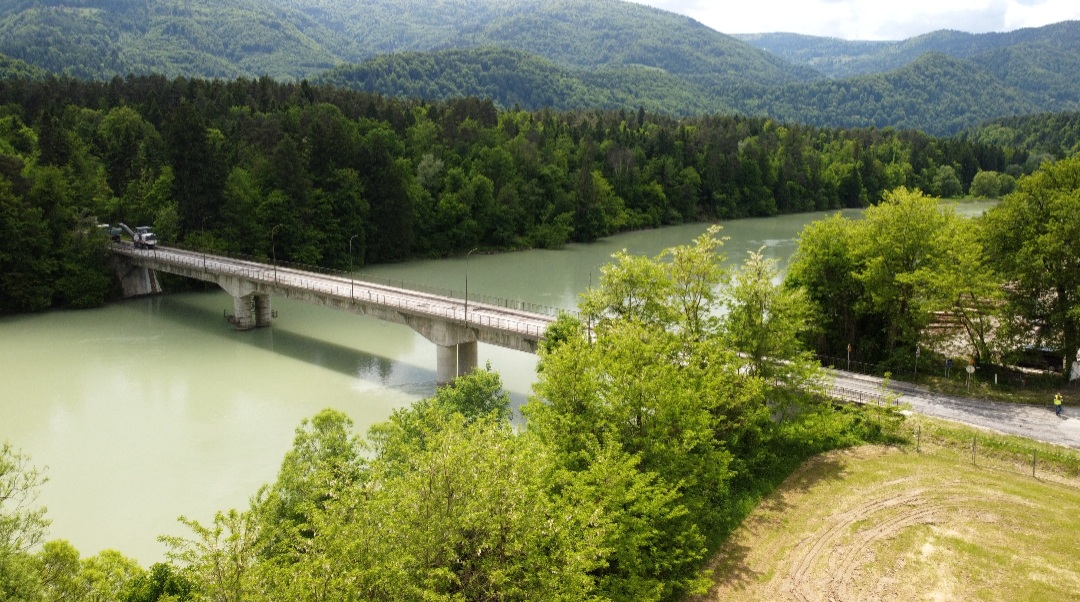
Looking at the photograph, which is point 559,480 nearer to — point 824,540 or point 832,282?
point 824,540

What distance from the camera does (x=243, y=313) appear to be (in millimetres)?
56344

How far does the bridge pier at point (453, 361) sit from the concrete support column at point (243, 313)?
19548 millimetres

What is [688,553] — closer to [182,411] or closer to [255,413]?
[255,413]

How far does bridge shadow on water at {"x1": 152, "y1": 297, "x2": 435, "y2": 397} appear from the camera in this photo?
4381cm

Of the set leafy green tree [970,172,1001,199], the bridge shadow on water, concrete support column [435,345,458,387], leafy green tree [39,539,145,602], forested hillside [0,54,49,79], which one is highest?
forested hillside [0,54,49,79]

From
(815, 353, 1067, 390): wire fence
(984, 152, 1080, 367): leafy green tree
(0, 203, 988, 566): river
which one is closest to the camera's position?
(0, 203, 988, 566): river

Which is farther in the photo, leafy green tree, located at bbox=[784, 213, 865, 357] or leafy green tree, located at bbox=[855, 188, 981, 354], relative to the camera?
leafy green tree, located at bbox=[784, 213, 865, 357]

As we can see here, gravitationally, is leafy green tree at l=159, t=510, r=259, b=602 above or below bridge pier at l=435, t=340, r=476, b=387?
above

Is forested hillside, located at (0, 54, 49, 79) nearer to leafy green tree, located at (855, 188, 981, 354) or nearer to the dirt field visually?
leafy green tree, located at (855, 188, 981, 354)

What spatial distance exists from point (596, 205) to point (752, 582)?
85.5 meters

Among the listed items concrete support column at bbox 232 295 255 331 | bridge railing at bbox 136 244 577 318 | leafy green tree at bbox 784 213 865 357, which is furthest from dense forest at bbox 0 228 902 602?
concrete support column at bbox 232 295 255 331

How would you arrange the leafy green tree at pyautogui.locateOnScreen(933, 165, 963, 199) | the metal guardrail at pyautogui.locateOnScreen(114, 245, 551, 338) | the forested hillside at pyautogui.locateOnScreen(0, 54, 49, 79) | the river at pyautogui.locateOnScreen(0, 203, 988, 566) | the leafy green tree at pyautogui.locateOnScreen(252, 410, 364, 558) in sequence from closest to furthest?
the leafy green tree at pyautogui.locateOnScreen(252, 410, 364, 558), the river at pyautogui.locateOnScreen(0, 203, 988, 566), the metal guardrail at pyautogui.locateOnScreen(114, 245, 551, 338), the forested hillside at pyautogui.locateOnScreen(0, 54, 49, 79), the leafy green tree at pyautogui.locateOnScreen(933, 165, 963, 199)

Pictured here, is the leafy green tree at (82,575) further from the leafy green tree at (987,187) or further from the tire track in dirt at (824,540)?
the leafy green tree at (987,187)

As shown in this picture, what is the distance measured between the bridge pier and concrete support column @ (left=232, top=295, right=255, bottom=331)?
64.1 feet
